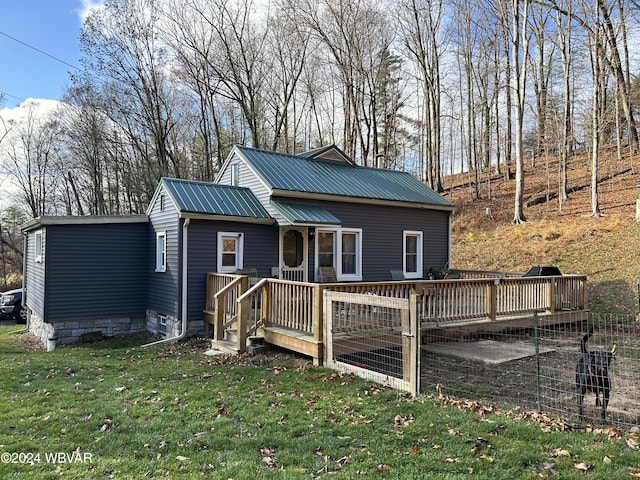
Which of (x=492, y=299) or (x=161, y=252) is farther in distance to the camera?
(x=161, y=252)

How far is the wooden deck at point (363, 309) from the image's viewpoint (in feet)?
25.6

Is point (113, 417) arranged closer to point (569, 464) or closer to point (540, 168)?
point (569, 464)

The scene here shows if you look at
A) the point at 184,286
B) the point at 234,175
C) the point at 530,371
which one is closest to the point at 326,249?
the point at 234,175

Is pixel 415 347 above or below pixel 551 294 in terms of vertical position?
below

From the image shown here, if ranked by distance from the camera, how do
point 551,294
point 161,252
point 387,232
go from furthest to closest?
point 387,232
point 161,252
point 551,294

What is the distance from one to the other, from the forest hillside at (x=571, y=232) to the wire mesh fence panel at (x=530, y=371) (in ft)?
16.7

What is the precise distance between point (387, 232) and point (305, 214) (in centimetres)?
340

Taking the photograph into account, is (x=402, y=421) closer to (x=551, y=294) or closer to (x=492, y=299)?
(x=492, y=299)

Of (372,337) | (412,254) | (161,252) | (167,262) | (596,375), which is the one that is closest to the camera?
(596,375)

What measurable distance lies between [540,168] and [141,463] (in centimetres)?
3326

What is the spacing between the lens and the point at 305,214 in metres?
11.7

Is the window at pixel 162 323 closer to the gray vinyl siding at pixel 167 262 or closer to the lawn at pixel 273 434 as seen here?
the gray vinyl siding at pixel 167 262

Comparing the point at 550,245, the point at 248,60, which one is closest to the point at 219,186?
the point at 550,245

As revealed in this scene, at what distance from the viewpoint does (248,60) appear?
2448 cm
